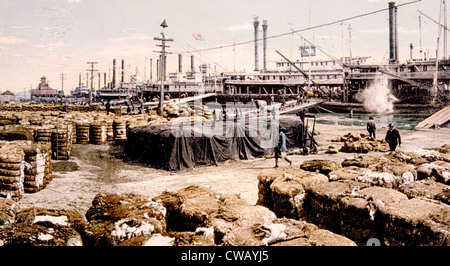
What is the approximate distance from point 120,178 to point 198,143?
3.44 metres

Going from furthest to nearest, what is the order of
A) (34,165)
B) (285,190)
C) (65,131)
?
(65,131), (34,165), (285,190)

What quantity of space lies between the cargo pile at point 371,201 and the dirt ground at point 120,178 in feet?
8.22

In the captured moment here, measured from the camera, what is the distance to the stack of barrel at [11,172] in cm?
721

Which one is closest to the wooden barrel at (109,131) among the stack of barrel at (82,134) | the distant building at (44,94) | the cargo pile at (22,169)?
the stack of barrel at (82,134)

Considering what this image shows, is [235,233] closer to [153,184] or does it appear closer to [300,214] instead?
[300,214]

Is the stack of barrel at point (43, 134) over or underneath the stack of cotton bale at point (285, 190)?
over

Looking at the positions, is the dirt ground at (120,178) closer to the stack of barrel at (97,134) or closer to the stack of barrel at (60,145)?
the stack of barrel at (60,145)

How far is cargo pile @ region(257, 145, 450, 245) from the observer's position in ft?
13.0

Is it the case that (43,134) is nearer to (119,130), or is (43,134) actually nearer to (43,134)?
(43,134)

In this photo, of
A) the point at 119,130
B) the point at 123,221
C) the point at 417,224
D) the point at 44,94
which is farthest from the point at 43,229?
the point at 44,94

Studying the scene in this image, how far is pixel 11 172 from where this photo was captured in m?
7.29

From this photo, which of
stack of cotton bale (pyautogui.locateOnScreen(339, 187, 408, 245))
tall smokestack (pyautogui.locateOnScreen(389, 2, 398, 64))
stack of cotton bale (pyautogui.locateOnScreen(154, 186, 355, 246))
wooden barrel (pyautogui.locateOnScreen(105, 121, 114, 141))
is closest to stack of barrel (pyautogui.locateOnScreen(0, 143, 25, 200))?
stack of cotton bale (pyautogui.locateOnScreen(154, 186, 355, 246))
